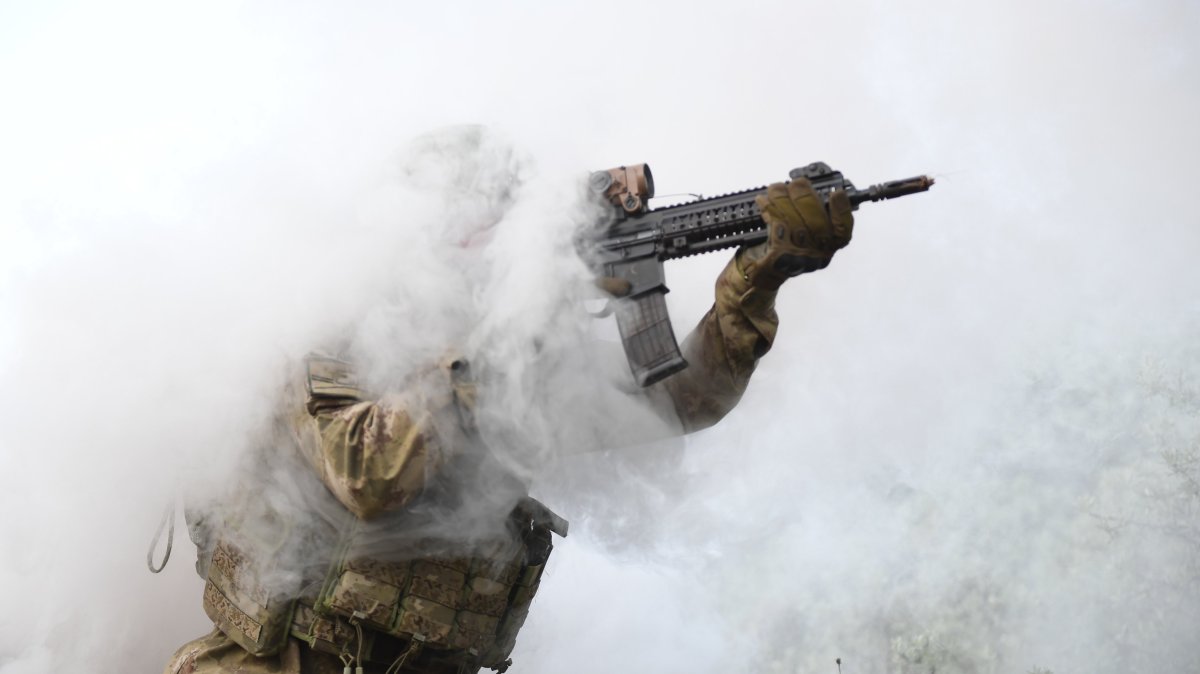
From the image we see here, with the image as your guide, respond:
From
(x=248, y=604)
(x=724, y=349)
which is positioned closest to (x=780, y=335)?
(x=724, y=349)

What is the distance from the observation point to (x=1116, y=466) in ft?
9.45

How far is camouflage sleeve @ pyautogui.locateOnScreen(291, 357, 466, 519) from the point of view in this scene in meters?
2.10

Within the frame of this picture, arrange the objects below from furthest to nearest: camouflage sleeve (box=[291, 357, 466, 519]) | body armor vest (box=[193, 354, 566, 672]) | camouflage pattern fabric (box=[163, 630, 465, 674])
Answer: camouflage pattern fabric (box=[163, 630, 465, 674]), body armor vest (box=[193, 354, 566, 672]), camouflage sleeve (box=[291, 357, 466, 519])

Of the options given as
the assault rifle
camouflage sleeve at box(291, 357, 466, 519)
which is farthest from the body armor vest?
the assault rifle

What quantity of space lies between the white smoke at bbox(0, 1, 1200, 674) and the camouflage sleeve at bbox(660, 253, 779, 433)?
0.19 metres

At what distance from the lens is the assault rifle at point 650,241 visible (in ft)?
7.67

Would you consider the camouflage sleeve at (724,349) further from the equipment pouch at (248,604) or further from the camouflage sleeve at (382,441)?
the equipment pouch at (248,604)

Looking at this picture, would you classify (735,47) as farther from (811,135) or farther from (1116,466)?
(1116,466)

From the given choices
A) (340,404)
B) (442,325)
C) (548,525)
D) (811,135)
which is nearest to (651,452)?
(548,525)

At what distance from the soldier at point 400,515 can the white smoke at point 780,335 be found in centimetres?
16

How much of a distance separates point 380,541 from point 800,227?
3.92 ft

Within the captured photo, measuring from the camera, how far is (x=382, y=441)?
2.10m

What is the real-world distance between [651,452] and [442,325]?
70 centimetres

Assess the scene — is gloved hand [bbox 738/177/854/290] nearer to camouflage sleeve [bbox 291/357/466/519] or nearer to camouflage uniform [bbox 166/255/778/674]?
camouflage uniform [bbox 166/255/778/674]
